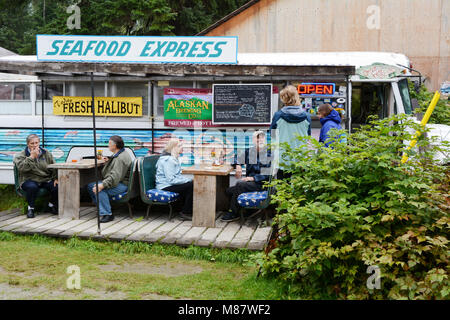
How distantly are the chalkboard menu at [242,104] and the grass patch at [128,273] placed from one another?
3.64m

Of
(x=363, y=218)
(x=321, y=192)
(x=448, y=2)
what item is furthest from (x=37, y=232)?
(x=448, y=2)

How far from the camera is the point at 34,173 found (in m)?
7.48

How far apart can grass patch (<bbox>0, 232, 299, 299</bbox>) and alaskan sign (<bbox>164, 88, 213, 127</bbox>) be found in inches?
139

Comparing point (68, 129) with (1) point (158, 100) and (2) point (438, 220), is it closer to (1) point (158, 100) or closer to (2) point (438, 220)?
(1) point (158, 100)

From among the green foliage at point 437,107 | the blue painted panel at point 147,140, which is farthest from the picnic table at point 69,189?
the green foliage at point 437,107

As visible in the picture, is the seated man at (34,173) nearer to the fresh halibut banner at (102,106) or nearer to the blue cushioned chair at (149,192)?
the blue cushioned chair at (149,192)

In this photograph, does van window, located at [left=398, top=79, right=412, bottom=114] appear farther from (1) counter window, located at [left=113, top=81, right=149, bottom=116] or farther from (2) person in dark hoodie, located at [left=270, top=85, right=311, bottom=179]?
(1) counter window, located at [left=113, top=81, right=149, bottom=116]

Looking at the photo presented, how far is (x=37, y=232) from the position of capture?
6316 mm

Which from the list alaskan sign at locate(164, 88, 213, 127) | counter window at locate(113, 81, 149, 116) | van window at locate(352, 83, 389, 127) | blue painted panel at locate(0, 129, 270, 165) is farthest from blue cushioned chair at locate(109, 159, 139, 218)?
van window at locate(352, 83, 389, 127)

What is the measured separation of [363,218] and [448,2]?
12.0 m

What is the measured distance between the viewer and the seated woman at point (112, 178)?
6.96 metres

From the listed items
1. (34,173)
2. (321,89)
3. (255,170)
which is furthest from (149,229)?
(321,89)

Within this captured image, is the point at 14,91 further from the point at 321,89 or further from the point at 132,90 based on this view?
the point at 321,89

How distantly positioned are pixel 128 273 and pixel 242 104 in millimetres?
4637
